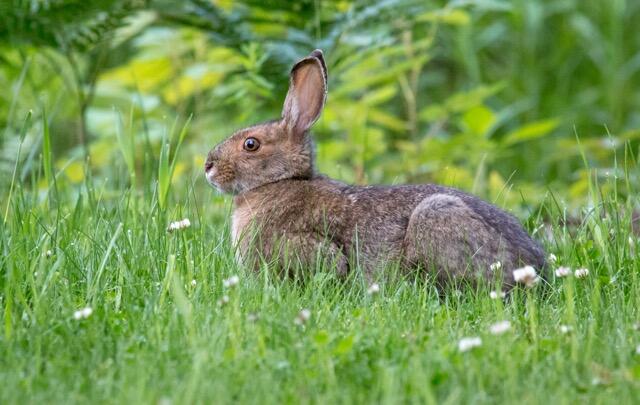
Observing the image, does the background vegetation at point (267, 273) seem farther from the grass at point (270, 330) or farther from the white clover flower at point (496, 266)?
the white clover flower at point (496, 266)

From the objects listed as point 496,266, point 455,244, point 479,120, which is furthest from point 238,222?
point 479,120

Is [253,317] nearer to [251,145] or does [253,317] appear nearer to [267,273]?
[267,273]

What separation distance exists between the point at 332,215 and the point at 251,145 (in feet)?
2.94

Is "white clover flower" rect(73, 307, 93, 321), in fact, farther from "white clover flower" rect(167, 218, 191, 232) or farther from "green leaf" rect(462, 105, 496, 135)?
"green leaf" rect(462, 105, 496, 135)

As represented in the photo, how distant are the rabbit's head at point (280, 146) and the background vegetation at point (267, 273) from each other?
0.91ft

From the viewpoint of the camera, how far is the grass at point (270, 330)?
3.96m

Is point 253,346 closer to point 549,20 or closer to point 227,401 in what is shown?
point 227,401

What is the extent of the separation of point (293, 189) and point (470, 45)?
5.69 meters

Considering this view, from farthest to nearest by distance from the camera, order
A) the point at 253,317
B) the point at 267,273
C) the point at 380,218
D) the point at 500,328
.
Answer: the point at 380,218 → the point at 267,273 → the point at 253,317 → the point at 500,328

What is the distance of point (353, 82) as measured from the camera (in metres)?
9.59

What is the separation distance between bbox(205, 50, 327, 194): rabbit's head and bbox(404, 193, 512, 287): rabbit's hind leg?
1.21m

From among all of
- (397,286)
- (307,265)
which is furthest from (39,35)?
(397,286)

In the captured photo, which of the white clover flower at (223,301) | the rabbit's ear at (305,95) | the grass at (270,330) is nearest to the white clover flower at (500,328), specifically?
the grass at (270,330)

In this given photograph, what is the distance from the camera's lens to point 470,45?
11836mm
